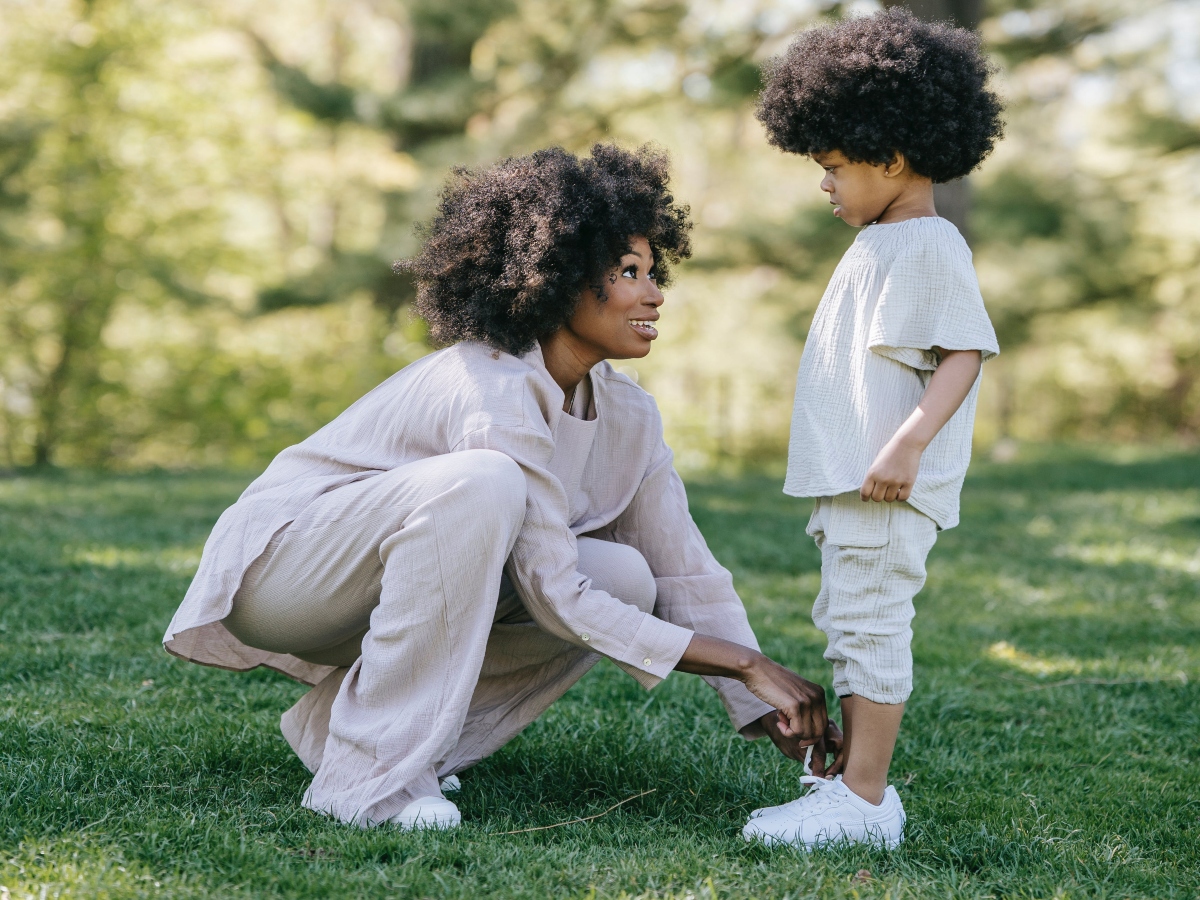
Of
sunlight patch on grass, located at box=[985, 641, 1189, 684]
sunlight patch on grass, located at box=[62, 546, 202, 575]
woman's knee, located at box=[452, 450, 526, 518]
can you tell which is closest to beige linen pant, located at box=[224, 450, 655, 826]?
woman's knee, located at box=[452, 450, 526, 518]

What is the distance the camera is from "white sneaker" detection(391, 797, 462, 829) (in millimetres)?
2059

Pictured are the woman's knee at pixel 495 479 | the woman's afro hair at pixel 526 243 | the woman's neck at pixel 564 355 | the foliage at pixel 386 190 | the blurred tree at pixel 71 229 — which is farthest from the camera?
the blurred tree at pixel 71 229

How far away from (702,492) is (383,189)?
557 centimetres

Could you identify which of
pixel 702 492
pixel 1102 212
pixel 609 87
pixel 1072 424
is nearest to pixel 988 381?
pixel 1072 424

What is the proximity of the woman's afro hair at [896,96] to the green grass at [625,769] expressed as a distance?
1289mm

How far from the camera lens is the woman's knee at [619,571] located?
7.63 ft

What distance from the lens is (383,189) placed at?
454 inches

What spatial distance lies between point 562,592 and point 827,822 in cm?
63

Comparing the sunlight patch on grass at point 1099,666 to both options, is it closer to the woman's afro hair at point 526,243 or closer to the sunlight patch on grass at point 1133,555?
the sunlight patch on grass at point 1133,555

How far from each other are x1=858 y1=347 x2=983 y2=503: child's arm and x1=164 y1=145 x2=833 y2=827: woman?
39 centimetres

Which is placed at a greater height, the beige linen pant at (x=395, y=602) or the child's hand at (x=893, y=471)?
the child's hand at (x=893, y=471)

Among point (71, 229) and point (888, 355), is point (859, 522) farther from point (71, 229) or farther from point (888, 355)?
point (71, 229)

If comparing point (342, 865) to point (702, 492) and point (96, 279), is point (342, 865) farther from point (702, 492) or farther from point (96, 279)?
point (96, 279)

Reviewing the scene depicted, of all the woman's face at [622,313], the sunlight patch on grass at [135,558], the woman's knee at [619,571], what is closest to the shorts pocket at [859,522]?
the woman's knee at [619,571]
